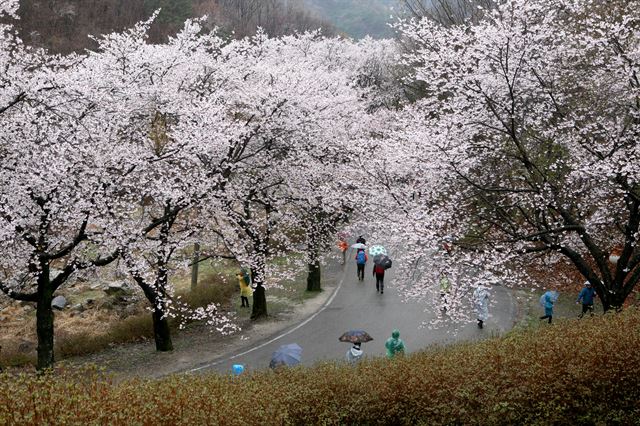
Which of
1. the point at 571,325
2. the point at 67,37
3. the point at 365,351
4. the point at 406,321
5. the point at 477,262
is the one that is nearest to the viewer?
the point at 571,325

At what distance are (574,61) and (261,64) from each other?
10.5m

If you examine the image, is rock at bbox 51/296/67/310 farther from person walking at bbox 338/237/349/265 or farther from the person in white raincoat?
the person in white raincoat

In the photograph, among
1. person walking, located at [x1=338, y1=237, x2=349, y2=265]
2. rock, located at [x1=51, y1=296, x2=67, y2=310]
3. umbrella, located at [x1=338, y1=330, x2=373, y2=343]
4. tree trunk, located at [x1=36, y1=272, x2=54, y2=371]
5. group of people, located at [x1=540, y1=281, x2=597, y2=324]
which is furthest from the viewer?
person walking, located at [x1=338, y1=237, x2=349, y2=265]

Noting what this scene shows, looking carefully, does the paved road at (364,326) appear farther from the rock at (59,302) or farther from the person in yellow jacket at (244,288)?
the rock at (59,302)

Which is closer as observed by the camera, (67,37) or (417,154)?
(417,154)

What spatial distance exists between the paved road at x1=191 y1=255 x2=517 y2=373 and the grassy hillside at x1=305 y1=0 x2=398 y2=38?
117m

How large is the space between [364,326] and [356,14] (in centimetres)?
14652

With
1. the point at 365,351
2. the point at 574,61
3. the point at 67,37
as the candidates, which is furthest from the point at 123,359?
the point at 67,37

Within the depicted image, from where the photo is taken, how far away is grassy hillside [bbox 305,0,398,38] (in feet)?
455

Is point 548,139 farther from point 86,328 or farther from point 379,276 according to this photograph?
point 86,328

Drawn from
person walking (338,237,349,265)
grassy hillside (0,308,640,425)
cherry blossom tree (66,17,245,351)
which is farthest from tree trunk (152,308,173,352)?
person walking (338,237,349,265)

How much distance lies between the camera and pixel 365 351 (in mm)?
15859

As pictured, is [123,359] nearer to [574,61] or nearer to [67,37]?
[574,61]

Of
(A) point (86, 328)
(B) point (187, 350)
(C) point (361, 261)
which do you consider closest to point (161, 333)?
(B) point (187, 350)
